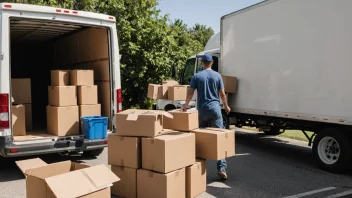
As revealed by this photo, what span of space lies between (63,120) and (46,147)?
2.30ft

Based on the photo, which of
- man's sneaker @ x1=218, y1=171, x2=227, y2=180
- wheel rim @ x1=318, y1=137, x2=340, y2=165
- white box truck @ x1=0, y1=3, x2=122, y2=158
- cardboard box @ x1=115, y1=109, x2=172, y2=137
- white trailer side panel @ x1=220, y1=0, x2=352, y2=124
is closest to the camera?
cardboard box @ x1=115, y1=109, x2=172, y2=137

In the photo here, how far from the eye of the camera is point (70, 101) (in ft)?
19.8

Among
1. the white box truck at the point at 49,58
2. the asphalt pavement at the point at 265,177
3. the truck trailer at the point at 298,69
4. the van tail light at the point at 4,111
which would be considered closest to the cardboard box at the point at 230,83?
the truck trailer at the point at 298,69

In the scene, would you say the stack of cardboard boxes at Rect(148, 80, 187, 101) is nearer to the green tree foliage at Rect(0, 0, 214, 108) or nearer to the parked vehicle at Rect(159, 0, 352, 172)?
the parked vehicle at Rect(159, 0, 352, 172)

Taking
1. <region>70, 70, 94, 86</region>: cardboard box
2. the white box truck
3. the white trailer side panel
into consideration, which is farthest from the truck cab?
<region>70, 70, 94, 86</region>: cardboard box

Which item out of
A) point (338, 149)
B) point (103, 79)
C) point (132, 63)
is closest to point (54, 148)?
point (103, 79)

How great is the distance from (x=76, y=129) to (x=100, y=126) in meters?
0.54

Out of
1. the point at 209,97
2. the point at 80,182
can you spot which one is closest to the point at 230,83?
the point at 209,97

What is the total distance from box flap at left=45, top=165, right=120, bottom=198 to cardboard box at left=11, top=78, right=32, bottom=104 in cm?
328

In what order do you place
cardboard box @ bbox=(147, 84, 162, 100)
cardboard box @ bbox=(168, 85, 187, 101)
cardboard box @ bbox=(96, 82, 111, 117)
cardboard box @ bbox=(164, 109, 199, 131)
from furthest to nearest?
1. cardboard box @ bbox=(147, 84, 162, 100)
2. cardboard box @ bbox=(168, 85, 187, 101)
3. cardboard box @ bbox=(96, 82, 111, 117)
4. cardboard box @ bbox=(164, 109, 199, 131)

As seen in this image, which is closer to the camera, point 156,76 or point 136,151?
point 136,151

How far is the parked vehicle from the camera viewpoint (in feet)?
18.7

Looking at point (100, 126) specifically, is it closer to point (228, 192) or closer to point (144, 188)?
point (144, 188)

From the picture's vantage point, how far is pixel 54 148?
17.7 feet
